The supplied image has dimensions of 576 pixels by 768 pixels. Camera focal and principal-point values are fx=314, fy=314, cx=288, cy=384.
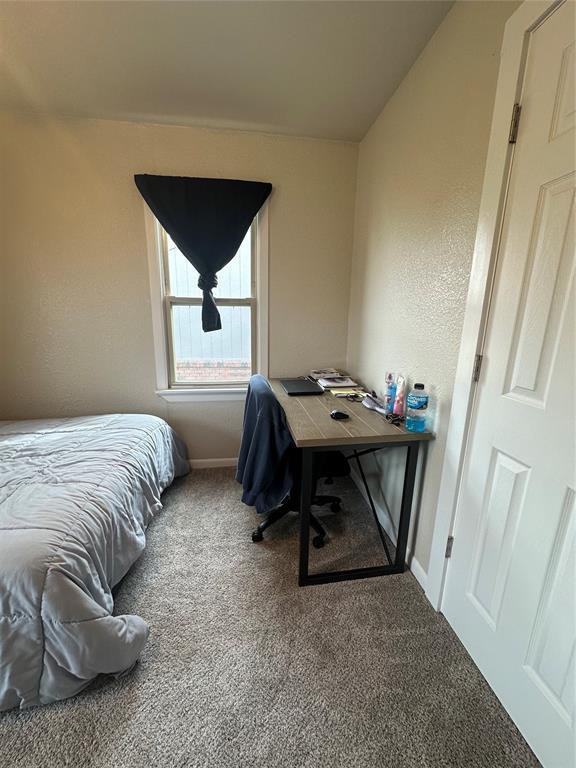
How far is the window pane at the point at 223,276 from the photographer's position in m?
2.41

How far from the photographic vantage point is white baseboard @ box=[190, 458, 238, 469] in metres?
A: 2.67

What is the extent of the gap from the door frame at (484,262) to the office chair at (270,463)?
1.98 feet

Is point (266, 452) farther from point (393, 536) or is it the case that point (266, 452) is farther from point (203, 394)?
point (203, 394)

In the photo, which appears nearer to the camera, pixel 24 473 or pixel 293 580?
pixel 24 473

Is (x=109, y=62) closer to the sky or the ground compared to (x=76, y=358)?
closer to the sky

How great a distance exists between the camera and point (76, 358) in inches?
93.4

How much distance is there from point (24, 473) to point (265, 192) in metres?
2.23

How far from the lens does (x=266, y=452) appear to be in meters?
1.59

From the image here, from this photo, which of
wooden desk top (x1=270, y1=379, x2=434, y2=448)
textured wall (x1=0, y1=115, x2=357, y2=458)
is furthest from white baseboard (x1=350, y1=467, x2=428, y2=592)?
textured wall (x1=0, y1=115, x2=357, y2=458)

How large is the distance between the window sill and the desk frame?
4.21 ft

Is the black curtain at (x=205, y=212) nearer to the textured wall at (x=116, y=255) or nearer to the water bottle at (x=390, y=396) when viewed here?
the textured wall at (x=116, y=255)

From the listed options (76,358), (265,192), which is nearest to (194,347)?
(76,358)

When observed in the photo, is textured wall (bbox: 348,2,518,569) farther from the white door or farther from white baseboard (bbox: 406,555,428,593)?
the white door

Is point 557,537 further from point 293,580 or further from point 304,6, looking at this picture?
point 304,6
